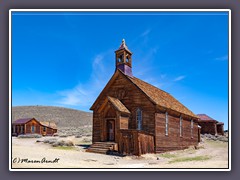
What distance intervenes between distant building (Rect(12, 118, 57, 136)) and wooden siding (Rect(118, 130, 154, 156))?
1903cm

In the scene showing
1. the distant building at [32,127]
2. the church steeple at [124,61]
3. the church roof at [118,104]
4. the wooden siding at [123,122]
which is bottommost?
the distant building at [32,127]

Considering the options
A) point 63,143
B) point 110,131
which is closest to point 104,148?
point 110,131

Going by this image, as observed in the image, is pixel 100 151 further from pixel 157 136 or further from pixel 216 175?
pixel 216 175

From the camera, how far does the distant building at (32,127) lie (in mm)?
34281

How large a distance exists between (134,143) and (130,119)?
340cm

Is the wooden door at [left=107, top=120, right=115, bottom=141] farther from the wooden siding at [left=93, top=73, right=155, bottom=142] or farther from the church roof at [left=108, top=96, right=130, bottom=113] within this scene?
the church roof at [left=108, top=96, right=130, bottom=113]

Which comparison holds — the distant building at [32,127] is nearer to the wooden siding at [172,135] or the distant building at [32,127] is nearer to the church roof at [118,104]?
the church roof at [118,104]

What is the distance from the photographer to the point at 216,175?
10266mm

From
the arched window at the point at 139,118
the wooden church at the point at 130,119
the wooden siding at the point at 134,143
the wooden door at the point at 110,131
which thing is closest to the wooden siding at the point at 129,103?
the wooden church at the point at 130,119

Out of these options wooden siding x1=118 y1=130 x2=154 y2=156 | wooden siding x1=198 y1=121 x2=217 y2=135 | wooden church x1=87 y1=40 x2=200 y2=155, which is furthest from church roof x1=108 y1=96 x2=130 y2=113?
wooden siding x1=198 y1=121 x2=217 y2=135

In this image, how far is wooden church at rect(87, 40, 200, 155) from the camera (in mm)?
16797

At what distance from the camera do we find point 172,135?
20.5 metres

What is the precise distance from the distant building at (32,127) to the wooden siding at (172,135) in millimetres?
19030

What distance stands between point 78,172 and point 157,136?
899 centimetres
